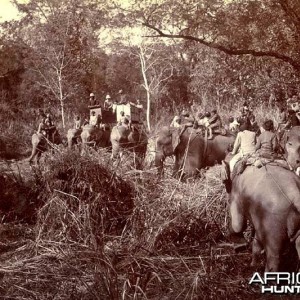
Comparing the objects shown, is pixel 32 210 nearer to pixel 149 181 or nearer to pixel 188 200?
pixel 149 181

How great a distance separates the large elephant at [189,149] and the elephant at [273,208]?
5422 mm

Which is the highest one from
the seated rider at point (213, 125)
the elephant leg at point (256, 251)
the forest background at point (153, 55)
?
the forest background at point (153, 55)

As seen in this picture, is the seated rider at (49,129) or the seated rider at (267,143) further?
the seated rider at (49,129)

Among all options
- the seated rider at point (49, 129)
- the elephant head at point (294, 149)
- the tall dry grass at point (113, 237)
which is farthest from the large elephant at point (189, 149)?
the seated rider at point (49, 129)

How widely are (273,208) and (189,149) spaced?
6295 millimetres

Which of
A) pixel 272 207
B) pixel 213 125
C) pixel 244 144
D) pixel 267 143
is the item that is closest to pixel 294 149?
pixel 244 144

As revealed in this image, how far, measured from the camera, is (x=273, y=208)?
5109 millimetres

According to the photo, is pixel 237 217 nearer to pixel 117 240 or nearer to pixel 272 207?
pixel 272 207

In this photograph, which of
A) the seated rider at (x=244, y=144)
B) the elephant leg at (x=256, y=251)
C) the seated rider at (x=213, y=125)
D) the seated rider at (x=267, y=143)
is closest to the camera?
the elephant leg at (x=256, y=251)

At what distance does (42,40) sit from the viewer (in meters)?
19.4

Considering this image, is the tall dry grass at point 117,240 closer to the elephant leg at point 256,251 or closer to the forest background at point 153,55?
the elephant leg at point 256,251

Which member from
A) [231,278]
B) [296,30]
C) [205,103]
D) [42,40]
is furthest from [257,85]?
[231,278]

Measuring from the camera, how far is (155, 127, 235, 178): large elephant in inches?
445

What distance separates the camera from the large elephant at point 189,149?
37.1 feet
